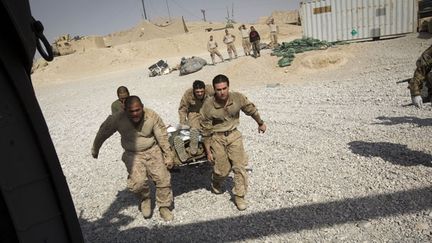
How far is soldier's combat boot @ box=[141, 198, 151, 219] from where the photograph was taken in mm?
5010

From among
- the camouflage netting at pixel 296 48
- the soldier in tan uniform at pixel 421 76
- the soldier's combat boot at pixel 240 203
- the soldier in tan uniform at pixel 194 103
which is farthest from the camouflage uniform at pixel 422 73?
the camouflage netting at pixel 296 48

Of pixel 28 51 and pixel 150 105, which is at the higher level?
pixel 28 51

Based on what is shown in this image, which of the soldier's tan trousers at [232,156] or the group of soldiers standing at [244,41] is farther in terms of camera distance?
the group of soldiers standing at [244,41]

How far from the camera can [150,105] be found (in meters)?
13.8

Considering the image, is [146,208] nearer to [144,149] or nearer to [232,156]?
[144,149]

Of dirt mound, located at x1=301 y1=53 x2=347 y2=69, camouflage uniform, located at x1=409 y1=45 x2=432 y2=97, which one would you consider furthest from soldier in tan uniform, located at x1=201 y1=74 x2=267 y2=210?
dirt mound, located at x1=301 y1=53 x2=347 y2=69

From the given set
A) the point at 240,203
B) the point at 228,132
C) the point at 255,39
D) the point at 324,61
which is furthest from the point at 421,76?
the point at 255,39

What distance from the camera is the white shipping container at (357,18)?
17875mm

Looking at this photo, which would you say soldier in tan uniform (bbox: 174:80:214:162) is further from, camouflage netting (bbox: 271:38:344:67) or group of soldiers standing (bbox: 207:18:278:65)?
group of soldiers standing (bbox: 207:18:278:65)

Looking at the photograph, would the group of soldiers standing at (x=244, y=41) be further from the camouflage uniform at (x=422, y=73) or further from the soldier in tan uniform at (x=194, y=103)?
the camouflage uniform at (x=422, y=73)

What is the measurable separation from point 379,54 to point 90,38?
3771cm

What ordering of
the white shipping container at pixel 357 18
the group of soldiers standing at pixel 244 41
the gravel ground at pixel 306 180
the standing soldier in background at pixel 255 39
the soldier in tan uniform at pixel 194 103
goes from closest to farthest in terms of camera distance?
the gravel ground at pixel 306 180
the soldier in tan uniform at pixel 194 103
the white shipping container at pixel 357 18
the standing soldier in background at pixel 255 39
the group of soldiers standing at pixel 244 41

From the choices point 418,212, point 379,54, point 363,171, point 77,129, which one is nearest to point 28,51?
point 418,212

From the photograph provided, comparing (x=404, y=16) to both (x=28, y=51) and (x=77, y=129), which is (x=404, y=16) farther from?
(x=28, y=51)
